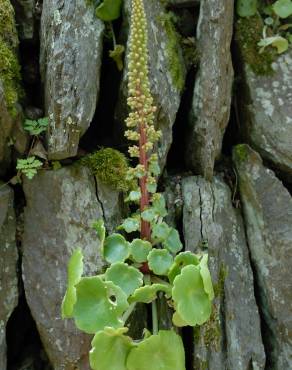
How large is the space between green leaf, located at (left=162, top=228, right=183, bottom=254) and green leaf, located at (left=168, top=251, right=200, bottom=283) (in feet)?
0.70

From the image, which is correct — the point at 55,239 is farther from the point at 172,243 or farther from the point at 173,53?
the point at 173,53

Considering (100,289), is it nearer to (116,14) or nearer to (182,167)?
(182,167)

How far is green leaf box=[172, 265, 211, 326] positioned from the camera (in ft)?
10.8

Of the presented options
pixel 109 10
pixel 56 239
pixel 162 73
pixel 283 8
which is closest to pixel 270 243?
pixel 162 73

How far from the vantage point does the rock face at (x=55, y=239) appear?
3.79m

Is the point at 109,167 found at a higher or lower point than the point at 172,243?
higher

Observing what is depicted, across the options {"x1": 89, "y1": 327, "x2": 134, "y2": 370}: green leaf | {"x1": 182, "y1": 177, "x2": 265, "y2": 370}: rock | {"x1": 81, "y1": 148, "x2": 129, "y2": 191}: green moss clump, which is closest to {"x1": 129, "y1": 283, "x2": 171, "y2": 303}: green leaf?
{"x1": 89, "y1": 327, "x2": 134, "y2": 370}: green leaf

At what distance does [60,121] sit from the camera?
3.87 meters

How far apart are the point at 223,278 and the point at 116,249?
1.04 metres

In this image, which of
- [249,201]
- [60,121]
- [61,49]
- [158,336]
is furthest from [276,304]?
[61,49]

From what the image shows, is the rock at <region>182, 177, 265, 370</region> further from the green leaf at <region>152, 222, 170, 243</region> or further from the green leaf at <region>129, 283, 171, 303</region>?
the green leaf at <region>129, 283, 171, 303</region>

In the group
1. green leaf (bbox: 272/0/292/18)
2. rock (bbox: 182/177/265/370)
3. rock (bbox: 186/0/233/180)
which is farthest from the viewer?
green leaf (bbox: 272/0/292/18)

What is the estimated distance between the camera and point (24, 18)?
451cm

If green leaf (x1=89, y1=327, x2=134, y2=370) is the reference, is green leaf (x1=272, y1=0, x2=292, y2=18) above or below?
above
